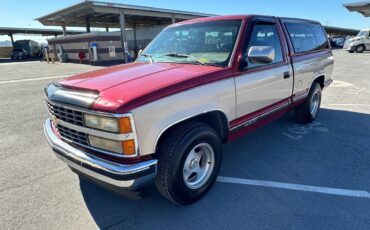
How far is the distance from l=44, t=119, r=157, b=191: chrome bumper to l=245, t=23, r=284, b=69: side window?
180 centimetres

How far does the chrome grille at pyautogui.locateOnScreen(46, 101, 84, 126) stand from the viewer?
2.38 meters

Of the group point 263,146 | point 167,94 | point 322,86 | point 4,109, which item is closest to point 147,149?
point 167,94

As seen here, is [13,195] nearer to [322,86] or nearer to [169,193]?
[169,193]

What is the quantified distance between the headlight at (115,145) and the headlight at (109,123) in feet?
0.34

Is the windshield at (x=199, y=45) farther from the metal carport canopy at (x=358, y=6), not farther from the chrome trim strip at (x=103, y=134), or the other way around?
the metal carport canopy at (x=358, y=6)

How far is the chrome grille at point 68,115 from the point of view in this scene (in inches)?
93.9

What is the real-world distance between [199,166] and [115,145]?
1.13m

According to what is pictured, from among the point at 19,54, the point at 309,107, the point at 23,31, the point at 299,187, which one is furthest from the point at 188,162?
the point at 23,31

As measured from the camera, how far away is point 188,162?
9.16ft

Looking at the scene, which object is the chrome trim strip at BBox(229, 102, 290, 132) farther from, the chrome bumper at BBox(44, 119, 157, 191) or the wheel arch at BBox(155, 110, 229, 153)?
the chrome bumper at BBox(44, 119, 157, 191)

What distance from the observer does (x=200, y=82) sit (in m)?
2.62

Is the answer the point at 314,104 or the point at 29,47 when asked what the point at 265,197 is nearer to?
the point at 314,104

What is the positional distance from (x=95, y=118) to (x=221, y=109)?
4.36 feet

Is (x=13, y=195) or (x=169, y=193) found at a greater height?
(x=169, y=193)
